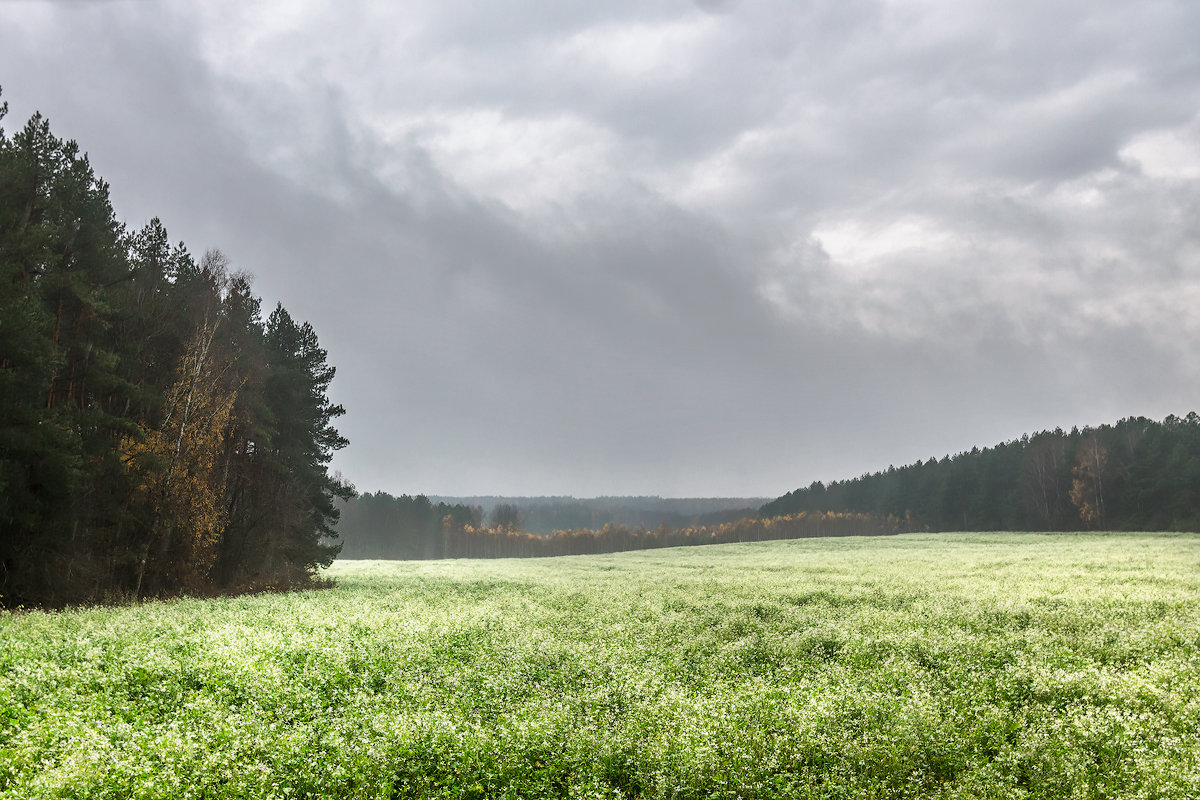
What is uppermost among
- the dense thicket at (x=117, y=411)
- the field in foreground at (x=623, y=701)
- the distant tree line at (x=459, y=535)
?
the dense thicket at (x=117, y=411)

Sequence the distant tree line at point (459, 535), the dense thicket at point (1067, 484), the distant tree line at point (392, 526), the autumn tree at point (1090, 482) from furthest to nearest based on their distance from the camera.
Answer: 1. the distant tree line at point (392, 526)
2. the distant tree line at point (459, 535)
3. the autumn tree at point (1090, 482)
4. the dense thicket at point (1067, 484)

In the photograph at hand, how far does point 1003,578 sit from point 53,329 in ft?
141

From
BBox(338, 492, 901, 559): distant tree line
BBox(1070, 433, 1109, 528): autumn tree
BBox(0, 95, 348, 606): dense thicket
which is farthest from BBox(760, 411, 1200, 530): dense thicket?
BBox(0, 95, 348, 606): dense thicket

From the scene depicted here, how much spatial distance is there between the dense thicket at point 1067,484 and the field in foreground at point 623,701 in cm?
8028

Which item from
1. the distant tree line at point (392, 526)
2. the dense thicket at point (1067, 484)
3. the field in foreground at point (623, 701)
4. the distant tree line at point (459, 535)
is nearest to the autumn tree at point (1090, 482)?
A: the dense thicket at point (1067, 484)

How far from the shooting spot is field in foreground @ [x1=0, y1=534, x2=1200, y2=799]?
8758mm

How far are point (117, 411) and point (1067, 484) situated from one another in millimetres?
114936

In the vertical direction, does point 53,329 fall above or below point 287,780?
above

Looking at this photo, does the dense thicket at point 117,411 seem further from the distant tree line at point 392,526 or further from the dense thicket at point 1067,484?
the distant tree line at point 392,526

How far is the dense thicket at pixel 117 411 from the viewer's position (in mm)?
24797

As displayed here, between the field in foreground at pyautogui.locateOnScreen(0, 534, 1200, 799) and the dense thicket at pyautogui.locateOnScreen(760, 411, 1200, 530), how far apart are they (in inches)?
3160

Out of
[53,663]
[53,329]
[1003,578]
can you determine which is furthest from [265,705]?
[1003,578]

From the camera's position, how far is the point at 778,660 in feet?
50.2

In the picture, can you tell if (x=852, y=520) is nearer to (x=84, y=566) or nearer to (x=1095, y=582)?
(x=1095, y=582)
